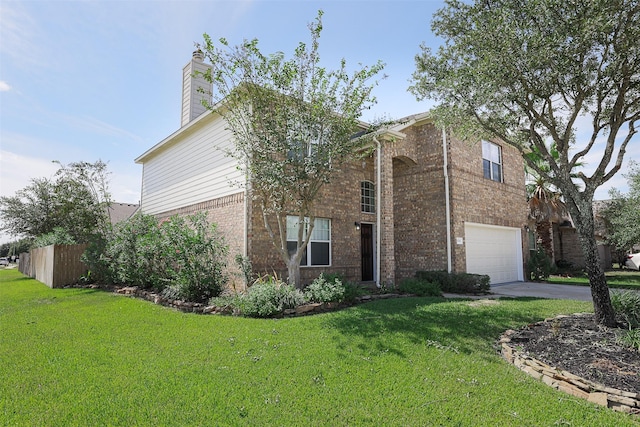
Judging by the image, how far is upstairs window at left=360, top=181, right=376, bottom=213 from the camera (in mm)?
12977

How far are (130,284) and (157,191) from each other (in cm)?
509

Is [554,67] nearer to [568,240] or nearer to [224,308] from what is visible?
[224,308]

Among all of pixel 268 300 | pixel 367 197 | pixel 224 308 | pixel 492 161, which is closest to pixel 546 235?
pixel 492 161

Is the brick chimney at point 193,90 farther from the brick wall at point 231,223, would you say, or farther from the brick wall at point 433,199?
the brick wall at point 433,199

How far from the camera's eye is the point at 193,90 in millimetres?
14609

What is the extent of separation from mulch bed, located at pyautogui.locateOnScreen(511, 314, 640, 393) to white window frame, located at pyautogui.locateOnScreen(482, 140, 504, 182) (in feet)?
31.6

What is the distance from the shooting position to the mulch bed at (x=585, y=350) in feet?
13.5

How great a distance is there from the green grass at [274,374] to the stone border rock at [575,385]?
0.16 metres

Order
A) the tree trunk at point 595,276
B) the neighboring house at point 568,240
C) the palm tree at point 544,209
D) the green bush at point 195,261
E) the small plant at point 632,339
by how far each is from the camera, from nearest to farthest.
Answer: the small plant at point 632,339 < the tree trunk at point 595,276 < the green bush at point 195,261 < the palm tree at point 544,209 < the neighboring house at point 568,240

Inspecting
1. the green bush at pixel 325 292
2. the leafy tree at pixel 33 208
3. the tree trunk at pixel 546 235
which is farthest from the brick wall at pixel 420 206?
the leafy tree at pixel 33 208

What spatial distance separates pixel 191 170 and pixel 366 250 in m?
7.13

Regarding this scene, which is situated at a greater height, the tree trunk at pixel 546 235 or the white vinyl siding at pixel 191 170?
the white vinyl siding at pixel 191 170

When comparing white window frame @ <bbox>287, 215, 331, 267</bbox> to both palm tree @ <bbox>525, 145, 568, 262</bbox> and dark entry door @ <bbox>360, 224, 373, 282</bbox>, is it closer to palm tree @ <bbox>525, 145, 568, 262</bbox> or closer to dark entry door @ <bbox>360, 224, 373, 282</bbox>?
dark entry door @ <bbox>360, 224, 373, 282</bbox>

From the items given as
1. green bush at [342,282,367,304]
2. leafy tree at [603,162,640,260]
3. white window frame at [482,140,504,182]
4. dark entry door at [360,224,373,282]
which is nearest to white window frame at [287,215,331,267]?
dark entry door at [360,224,373,282]
